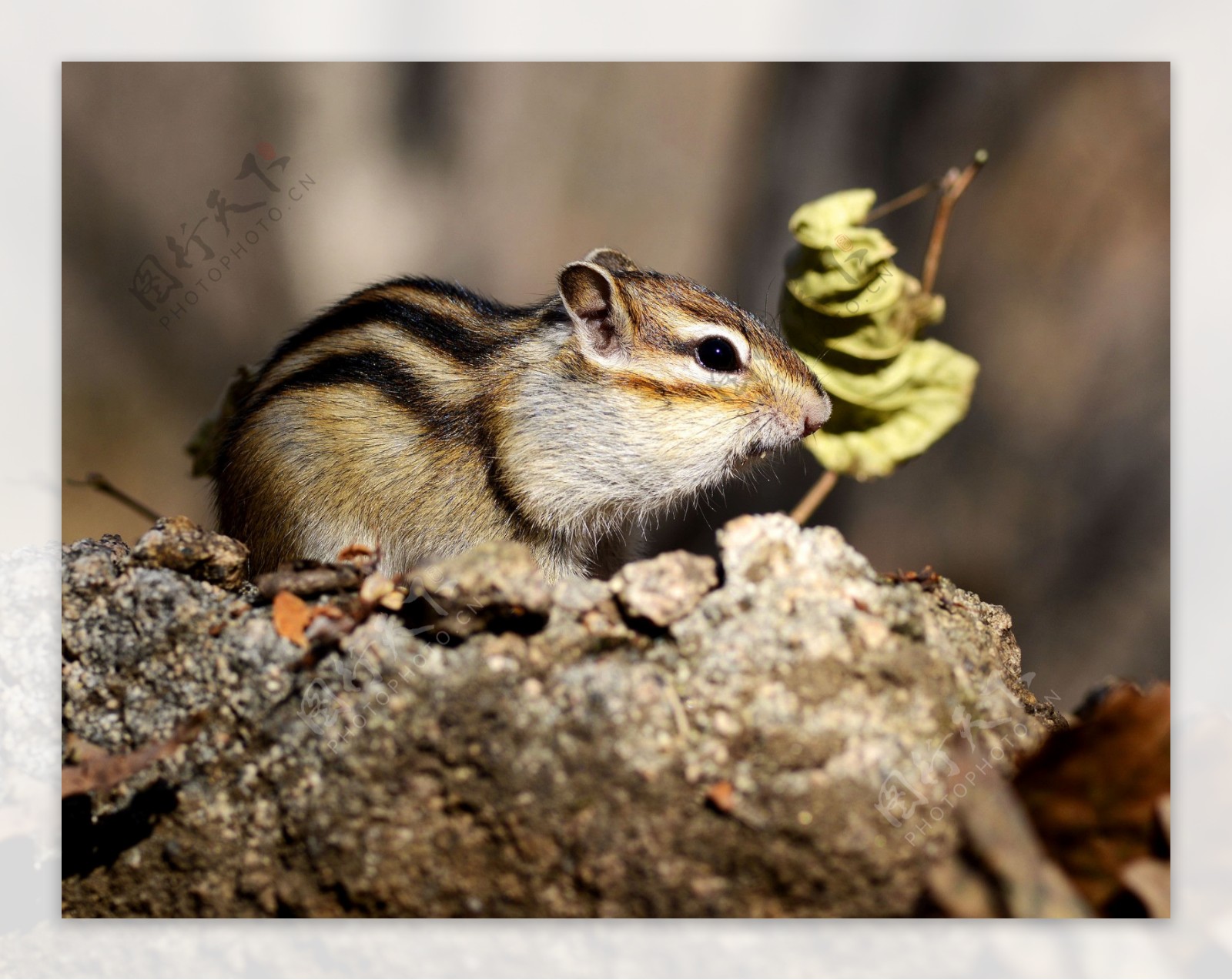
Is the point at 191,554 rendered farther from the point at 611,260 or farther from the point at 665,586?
the point at 611,260

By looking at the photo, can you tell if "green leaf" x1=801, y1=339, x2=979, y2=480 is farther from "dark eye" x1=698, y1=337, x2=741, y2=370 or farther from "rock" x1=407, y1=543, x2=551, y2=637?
"rock" x1=407, y1=543, x2=551, y2=637

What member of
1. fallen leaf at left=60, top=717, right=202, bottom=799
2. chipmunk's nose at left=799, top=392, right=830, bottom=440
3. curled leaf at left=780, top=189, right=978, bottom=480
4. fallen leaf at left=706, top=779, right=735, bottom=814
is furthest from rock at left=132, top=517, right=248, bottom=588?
curled leaf at left=780, top=189, right=978, bottom=480

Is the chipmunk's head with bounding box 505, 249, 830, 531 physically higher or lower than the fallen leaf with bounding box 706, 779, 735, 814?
higher

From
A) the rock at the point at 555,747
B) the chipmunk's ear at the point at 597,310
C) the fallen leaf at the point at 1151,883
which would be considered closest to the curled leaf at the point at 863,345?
the chipmunk's ear at the point at 597,310

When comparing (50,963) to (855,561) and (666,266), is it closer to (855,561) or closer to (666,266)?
(855,561)

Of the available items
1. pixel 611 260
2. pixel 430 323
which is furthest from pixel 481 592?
pixel 611 260

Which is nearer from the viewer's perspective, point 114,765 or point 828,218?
point 114,765
